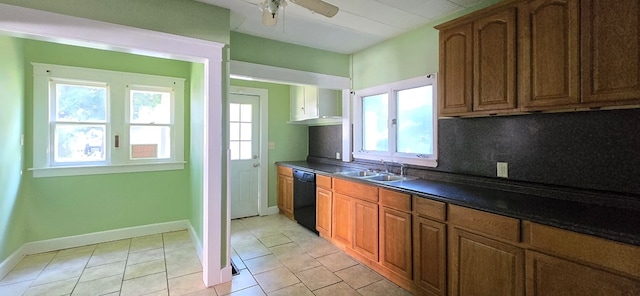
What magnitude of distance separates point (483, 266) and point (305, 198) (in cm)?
243

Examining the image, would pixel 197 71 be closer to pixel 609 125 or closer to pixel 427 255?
pixel 427 255

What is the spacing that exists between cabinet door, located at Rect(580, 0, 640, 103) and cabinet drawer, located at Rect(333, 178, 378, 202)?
164cm

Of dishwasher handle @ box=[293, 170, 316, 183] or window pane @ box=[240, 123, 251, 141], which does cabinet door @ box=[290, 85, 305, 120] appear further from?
dishwasher handle @ box=[293, 170, 316, 183]

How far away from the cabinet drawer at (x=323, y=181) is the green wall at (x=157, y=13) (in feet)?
6.07

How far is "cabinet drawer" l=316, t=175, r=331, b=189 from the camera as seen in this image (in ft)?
11.1

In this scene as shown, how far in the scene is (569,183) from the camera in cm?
194

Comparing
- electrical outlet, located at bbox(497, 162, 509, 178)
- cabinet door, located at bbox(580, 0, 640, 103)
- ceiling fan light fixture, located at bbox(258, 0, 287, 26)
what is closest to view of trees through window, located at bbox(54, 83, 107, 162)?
ceiling fan light fixture, located at bbox(258, 0, 287, 26)

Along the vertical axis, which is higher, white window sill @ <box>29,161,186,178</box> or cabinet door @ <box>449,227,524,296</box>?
white window sill @ <box>29,161,186,178</box>

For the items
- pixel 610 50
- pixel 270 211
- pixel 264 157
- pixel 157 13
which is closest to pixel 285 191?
pixel 270 211

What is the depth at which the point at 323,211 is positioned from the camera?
11.5ft

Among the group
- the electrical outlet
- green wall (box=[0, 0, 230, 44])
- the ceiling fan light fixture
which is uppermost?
green wall (box=[0, 0, 230, 44])

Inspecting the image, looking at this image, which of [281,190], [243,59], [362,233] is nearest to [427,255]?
[362,233]

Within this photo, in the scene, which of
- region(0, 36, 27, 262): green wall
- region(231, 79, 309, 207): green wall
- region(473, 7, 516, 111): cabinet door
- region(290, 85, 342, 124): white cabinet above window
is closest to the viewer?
region(473, 7, 516, 111): cabinet door

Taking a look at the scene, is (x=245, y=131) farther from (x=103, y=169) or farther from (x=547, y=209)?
(x=547, y=209)
